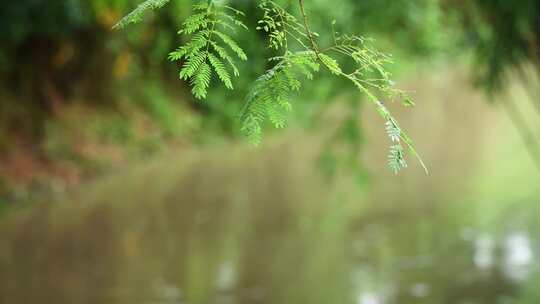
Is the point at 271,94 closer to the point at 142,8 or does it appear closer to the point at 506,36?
the point at 142,8

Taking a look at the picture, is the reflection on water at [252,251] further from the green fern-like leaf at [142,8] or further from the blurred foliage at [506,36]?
the green fern-like leaf at [142,8]

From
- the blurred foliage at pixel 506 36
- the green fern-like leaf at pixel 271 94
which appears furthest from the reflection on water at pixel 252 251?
the green fern-like leaf at pixel 271 94

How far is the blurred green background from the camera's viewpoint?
8.55 metres

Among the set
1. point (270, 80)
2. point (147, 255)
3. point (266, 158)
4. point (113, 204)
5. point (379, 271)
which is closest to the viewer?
point (270, 80)

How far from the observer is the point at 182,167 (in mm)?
15266

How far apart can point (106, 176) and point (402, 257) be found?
228 inches

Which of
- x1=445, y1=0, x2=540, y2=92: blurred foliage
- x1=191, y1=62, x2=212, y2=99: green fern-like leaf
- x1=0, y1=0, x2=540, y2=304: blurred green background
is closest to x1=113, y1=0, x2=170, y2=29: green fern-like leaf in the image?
x1=191, y1=62, x2=212, y2=99: green fern-like leaf

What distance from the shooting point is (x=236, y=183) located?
1425 centimetres

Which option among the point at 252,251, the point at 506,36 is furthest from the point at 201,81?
the point at 252,251

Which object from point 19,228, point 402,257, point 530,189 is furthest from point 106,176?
point 530,189

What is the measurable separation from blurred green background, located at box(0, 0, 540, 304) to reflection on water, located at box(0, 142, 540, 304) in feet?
0.11

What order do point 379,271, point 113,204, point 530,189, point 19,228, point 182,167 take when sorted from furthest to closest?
point 182,167 → point 530,189 → point 113,204 → point 19,228 → point 379,271

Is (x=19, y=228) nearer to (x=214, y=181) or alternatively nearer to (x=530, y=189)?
(x=214, y=181)

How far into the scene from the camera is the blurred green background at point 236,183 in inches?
337
